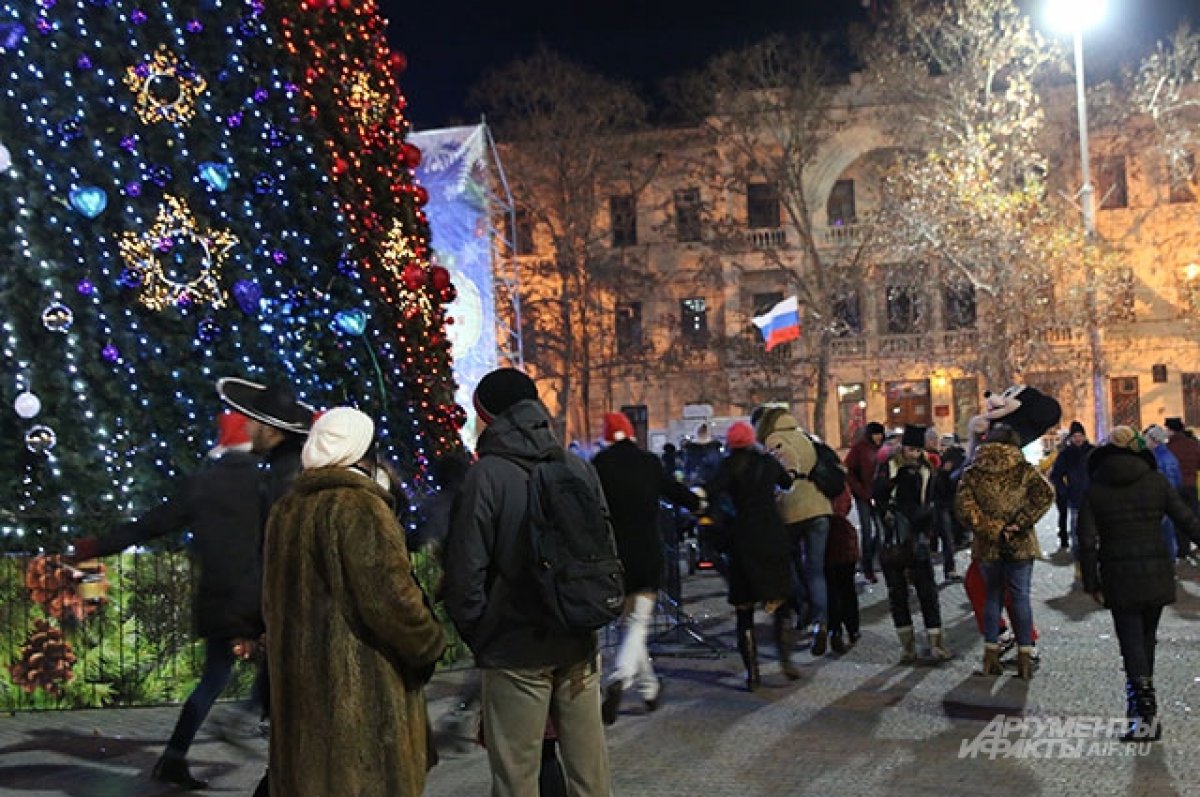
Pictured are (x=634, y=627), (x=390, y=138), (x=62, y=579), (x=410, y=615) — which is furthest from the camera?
(x=390, y=138)

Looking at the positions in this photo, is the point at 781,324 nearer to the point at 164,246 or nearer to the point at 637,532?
the point at 164,246

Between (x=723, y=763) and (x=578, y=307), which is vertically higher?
(x=578, y=307)

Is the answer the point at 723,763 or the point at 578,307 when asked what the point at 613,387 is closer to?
the point at 578,307

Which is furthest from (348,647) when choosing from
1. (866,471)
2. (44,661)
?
(866,471)

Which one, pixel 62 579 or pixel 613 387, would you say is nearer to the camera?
pixel 62 579

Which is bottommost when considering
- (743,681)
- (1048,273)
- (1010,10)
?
(743,681)

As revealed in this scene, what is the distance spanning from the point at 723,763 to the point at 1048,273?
25019 mm

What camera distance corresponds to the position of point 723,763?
6.73 metres

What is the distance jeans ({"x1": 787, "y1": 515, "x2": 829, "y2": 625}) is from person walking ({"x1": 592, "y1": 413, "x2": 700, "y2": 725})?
1.96m

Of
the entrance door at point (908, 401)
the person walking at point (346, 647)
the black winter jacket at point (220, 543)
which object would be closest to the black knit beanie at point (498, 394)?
the person walking at point (346, 647)

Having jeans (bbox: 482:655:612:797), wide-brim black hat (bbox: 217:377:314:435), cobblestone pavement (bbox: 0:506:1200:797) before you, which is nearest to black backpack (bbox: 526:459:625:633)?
jeans (bbox: 482:655:612:797)

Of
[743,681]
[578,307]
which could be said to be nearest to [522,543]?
[743,681]

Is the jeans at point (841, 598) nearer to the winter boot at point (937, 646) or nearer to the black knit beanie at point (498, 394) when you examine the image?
the winter boot at point (937, 646)

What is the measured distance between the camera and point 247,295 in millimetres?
10047
